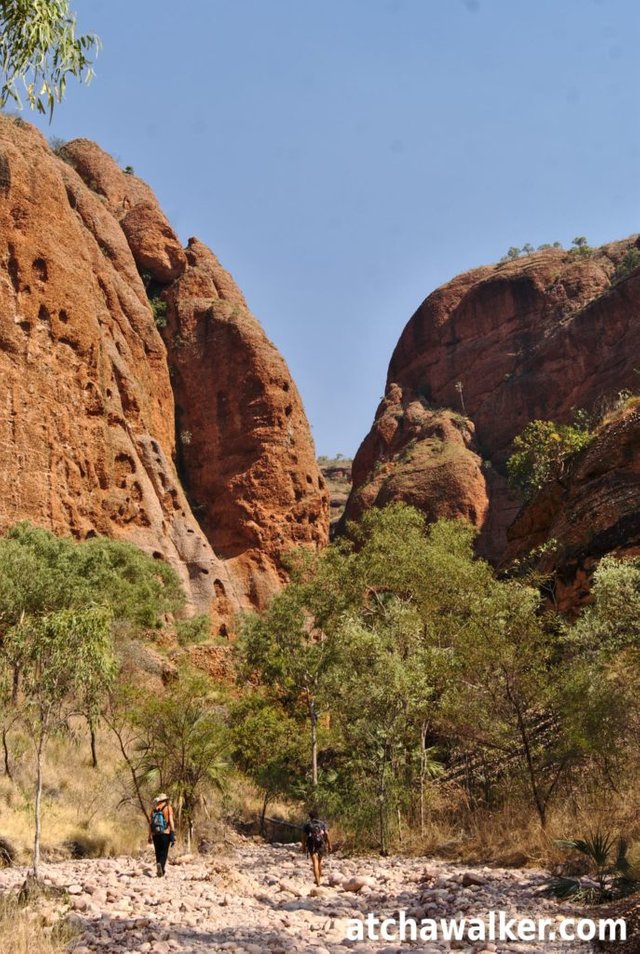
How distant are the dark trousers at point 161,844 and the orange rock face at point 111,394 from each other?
84.4 feet

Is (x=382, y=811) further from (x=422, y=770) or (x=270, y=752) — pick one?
(x=270, y=752)

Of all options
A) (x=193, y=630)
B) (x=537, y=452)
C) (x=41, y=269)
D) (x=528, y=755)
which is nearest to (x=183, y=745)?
(x=528, y=755)

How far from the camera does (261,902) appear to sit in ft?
40.4

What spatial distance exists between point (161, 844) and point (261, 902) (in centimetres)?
246

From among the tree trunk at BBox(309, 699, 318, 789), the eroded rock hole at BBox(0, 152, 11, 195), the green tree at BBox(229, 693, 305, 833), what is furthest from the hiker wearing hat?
the eroded rock hole at BBox(0, 152, 11, 195)

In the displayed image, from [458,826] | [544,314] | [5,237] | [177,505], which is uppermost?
[544,314]

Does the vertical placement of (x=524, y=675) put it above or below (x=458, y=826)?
above

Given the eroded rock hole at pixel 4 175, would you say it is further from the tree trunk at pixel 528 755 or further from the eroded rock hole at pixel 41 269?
the tree trunk at pixel 528 755

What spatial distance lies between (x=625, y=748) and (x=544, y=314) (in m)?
63.1

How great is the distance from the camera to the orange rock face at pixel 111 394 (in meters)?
39.9

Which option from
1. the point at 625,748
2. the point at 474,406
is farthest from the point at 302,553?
the point at 474,406

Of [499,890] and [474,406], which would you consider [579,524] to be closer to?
[499,890]

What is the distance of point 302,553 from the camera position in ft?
90.3

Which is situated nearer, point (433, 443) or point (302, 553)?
point (302, 553)
